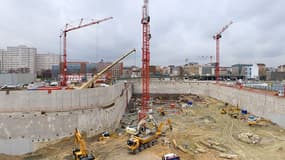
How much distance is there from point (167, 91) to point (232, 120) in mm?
29876

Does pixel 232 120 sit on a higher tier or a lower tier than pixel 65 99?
lower

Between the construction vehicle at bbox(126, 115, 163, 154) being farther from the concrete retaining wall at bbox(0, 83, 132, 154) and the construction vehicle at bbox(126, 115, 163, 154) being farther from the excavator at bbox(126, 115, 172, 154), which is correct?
the concrete retaining wall at bbox(0, 83, 132, 154)

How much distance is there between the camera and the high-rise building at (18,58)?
122 meters

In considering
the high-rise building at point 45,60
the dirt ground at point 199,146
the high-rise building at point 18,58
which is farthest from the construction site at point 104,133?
the high-rise building at point 45,60

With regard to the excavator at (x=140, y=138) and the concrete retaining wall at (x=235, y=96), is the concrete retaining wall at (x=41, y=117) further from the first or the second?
the concrete retaining wall at (x=235, y=96)

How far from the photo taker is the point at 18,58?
126m

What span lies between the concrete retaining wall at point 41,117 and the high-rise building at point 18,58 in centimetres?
11356

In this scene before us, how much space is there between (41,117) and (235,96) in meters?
32.9

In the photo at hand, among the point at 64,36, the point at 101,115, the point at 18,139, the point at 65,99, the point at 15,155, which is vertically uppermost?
the point at 64,36

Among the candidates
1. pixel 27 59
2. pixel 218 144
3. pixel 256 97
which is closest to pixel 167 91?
pixel 256 97

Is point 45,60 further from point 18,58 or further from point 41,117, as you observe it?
point 41,117

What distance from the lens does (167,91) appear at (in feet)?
188

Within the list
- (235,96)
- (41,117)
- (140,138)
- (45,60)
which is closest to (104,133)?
(140,138)

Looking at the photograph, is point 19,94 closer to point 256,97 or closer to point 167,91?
point 256,97
